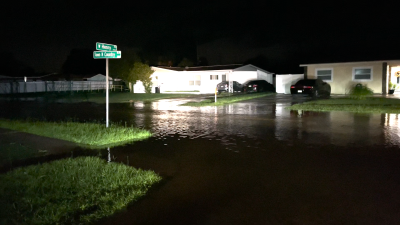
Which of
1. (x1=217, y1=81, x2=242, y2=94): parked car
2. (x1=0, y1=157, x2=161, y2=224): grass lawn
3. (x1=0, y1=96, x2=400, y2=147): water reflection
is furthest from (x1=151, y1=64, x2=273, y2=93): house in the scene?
(x1=0, y1=157, x2=161, y2=224): grass lawn

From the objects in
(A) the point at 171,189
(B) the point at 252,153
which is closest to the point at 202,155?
(B) the point at 252,153

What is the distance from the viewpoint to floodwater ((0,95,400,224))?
17.1 ft

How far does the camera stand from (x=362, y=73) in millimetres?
30297

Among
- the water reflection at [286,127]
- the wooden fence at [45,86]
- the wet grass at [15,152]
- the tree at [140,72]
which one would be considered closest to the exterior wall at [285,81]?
the tree at [140,72]

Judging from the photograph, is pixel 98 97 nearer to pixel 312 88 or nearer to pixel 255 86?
pixel 255 86

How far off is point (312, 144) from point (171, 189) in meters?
5.13

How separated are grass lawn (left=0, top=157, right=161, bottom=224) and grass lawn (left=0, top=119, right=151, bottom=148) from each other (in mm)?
2590

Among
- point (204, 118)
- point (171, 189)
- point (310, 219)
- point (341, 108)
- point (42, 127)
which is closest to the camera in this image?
point (310, 219)

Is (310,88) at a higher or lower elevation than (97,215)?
higher

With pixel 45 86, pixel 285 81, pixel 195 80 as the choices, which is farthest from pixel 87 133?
pixel 45 86

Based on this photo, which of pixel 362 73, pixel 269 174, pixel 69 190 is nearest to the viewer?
pixel 69 190

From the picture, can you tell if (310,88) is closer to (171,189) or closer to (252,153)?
(252,153)

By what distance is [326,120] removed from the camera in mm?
14836

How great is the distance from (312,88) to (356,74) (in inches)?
189
